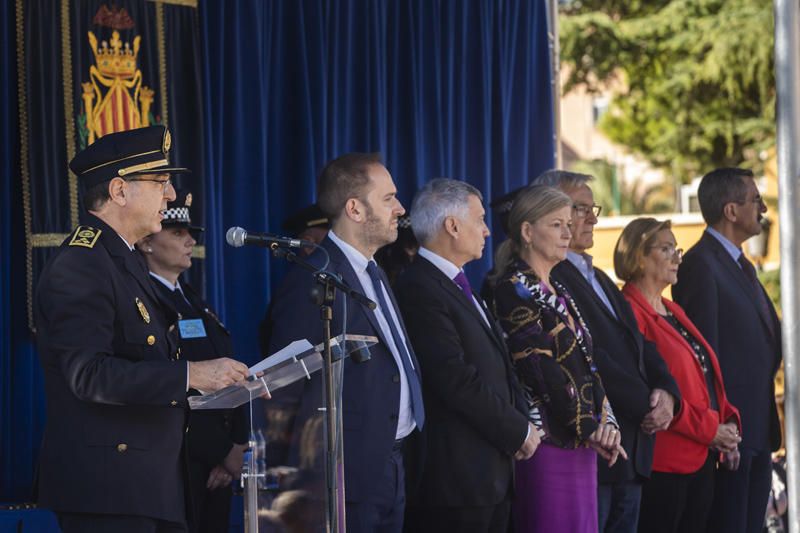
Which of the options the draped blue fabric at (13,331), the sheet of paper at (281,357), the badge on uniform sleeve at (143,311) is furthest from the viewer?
the draped blue fabric at (13,331)

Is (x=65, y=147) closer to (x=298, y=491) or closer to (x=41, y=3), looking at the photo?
(x=41, y=3)

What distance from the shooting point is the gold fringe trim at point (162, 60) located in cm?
521

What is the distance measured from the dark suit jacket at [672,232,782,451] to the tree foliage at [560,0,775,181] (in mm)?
14231

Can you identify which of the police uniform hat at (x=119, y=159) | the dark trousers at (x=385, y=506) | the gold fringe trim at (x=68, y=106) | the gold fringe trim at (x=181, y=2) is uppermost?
the gold fringe trim at (x=181, y=2)

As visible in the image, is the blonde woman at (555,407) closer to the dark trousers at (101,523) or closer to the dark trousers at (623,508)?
the dark trousers at (623,508)

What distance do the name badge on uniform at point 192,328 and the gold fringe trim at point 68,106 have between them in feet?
2.38

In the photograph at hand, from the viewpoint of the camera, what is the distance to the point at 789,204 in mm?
3980

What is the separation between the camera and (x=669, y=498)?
532cm

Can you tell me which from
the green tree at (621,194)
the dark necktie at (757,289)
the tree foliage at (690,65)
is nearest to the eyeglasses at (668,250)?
the dark necktie at (757,289)

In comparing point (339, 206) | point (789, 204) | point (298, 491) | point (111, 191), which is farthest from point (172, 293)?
point (789, 204)

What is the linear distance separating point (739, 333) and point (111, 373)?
365cm

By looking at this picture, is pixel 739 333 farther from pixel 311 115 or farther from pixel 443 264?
pixel 311 115

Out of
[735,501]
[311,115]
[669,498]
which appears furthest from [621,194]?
[669,498]

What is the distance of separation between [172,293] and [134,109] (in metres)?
0.99
